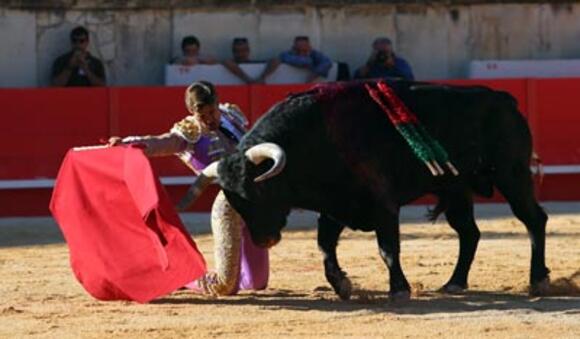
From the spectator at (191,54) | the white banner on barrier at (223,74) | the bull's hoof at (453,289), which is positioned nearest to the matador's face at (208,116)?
the bull's hoof at (453,289)

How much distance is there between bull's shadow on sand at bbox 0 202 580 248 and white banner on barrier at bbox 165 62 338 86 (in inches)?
67.4

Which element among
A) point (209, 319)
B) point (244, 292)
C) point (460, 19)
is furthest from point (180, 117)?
point (209, 319)

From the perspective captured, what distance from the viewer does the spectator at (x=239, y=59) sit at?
46.7ft

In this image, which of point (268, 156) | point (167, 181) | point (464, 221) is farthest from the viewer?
point (167, 181)

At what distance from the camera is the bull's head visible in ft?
23.8

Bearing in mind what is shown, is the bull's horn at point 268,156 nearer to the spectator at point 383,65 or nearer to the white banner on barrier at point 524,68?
the spectator at point 383,65

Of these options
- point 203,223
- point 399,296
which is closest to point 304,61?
point 203,223

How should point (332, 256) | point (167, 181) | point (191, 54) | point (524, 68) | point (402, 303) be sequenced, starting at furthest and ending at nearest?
point (524, 68) < point (191, 54) < point (167, 181) < point (332, 256) < point (402, 303)

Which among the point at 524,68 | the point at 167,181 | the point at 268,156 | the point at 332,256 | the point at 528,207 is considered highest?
the point at 268,156

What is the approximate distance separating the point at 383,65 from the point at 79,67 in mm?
2421

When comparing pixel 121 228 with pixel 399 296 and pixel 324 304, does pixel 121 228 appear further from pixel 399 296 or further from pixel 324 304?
pixel 399 296

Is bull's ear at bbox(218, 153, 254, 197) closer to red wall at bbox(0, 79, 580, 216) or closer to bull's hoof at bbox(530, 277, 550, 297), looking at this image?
bull's hoof at bbox(530, 277, 550, 297)

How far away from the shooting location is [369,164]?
7430 mm

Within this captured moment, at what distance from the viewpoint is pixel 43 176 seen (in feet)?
42.2
